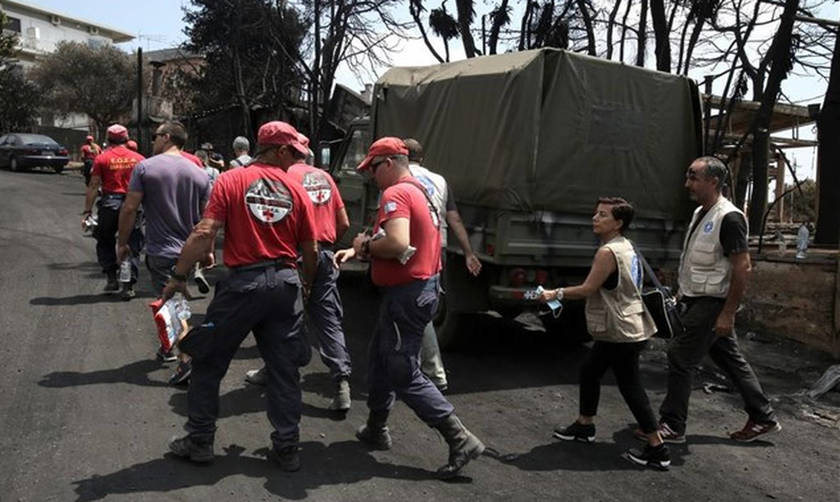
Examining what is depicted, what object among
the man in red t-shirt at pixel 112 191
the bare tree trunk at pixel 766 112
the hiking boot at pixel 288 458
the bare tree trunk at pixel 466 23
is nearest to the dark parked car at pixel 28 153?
the bare tree trunk at pixel 466 23

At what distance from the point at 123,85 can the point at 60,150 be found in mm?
10774

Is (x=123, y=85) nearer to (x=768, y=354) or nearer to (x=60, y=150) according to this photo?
(x=60, y=150)

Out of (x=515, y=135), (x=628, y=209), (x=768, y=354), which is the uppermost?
(x=515, y=135)

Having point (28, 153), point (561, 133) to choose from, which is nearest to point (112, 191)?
point (561, 133)

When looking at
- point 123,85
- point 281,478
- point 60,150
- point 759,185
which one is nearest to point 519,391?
point 281,478

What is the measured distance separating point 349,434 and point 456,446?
2.95 feet

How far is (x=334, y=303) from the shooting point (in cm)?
495

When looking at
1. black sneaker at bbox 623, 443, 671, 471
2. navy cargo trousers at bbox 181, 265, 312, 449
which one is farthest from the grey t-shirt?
black sneaker at bbox 623, 443, 671, 471

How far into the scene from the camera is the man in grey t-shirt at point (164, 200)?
5195 millimetres

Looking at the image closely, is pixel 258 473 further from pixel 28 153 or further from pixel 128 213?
pixel 28 153

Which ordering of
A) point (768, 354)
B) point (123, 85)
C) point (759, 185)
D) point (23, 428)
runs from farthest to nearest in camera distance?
point (123, 85) → point (759, 185) → point (768, 354) → point (23, 428)

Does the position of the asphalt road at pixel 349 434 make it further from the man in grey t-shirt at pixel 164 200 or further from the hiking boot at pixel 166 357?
the man in grey t-shirt at pixel 164 200

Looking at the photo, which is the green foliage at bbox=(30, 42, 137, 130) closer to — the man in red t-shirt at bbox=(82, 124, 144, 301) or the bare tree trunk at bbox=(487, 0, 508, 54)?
the bare tree trunk at bbox=(487, 0, 508, 54)

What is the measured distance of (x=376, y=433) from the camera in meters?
4.19
